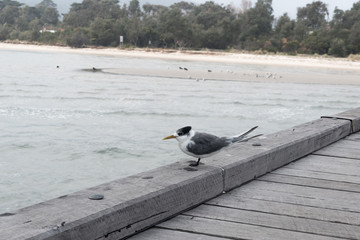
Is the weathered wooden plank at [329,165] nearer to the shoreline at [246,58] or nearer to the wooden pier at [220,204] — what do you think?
the wooden pier at [220,204]

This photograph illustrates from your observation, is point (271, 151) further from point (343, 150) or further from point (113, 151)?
point (113, 151)

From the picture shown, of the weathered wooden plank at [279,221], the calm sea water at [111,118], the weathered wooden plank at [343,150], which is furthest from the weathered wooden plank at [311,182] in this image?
the calm sea water at [111,118]

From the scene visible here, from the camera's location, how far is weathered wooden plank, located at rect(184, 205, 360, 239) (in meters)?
2.91

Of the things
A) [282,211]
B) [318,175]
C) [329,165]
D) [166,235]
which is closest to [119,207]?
[166,235]

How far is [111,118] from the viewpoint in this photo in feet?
50.4

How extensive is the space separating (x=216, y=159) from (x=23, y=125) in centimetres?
1103

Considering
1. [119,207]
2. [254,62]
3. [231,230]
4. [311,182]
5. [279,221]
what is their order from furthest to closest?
[254,62] < [311,182] < [279,221] < [231,230] < [119,207]

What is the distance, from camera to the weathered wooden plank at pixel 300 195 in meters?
3.40

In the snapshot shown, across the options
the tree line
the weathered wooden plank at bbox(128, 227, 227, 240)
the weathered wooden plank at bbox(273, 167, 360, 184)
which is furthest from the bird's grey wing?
the tree line

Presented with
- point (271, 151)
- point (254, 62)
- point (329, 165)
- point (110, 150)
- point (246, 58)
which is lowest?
point (254, 62)

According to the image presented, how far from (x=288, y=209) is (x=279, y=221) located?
0.24m

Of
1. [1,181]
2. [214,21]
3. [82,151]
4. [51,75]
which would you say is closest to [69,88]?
[51,75]

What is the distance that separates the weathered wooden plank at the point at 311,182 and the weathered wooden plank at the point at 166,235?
4.03 feet

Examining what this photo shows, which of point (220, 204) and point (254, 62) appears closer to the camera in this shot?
point (220, 204)
